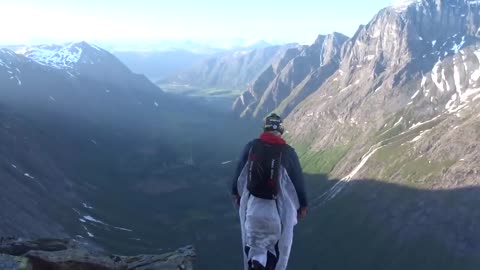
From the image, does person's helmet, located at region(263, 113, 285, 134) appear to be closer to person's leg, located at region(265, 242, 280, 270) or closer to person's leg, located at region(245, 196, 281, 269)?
person's leg, located at region(245, 196, 281, 269)

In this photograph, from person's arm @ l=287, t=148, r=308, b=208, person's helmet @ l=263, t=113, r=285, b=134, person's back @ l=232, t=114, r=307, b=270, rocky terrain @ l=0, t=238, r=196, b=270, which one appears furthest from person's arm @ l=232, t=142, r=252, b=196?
rocky terrain @ l=0, t=238, r=196, b=270

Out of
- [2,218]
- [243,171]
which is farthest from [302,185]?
[2,218]

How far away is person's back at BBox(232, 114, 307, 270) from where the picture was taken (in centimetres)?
1708

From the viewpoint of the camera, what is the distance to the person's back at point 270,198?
56.0ft

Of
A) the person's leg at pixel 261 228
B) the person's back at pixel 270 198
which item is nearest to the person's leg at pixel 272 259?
the person's back at pixel 270 198

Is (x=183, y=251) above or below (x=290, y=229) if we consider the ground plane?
below

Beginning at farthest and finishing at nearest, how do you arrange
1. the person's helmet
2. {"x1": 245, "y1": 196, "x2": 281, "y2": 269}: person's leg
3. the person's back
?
the person's helmet
{"x1": 245, "y1": 196, "x2": 281, "y2": 269}: person's leg
the person's back

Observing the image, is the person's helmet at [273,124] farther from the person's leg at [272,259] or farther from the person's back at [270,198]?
the person's leg at [272,259]

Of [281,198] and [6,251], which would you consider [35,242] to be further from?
[281,198]

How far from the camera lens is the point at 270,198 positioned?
17094mm

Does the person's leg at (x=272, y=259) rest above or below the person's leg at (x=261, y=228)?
below

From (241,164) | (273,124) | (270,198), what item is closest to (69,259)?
(241,164)

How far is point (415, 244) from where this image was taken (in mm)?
198500

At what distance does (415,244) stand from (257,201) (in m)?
198
